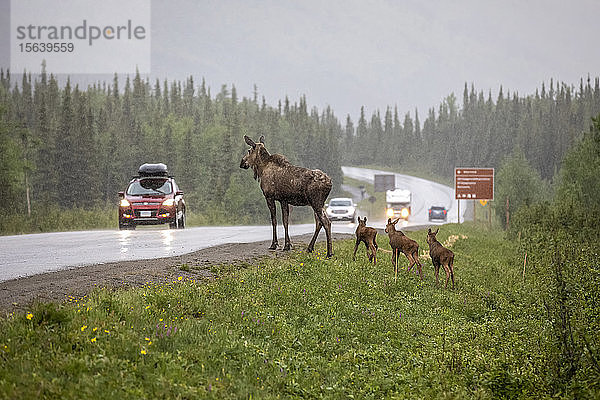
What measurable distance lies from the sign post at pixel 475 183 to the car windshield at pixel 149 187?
76.8 feet

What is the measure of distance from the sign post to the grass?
Answer: 28014 mm

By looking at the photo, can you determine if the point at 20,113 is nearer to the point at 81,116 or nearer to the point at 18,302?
the point at 81,116

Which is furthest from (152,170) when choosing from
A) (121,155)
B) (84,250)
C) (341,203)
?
(121,155)

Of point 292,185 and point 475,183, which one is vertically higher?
point 475,183

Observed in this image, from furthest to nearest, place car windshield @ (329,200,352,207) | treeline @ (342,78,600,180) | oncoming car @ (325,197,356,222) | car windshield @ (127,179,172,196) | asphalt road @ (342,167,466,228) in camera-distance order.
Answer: treeline @ (342,78,600,180) < asphalt road @ (342,167,466,228) < car windshield @ (329,200,352,207) < oncoming car @ (325,197,356,222) < car windshield @ (127,179,172,196)

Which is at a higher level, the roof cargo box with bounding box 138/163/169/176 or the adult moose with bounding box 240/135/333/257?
the roof cargo box with bounding box 138/163/169/176

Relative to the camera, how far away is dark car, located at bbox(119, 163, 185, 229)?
78.0 feet

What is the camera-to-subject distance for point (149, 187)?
24500 mm

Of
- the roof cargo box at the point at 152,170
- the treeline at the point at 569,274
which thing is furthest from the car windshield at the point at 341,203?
the roof cargo box at the point at 152,170

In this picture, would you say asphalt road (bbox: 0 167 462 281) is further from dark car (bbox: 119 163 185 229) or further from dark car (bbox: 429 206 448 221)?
dark car (bbox: 429 206 448 221)

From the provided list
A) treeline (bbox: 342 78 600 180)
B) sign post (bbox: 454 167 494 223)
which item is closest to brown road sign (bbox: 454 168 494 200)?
sign post (bbox: 454 167 494 223)

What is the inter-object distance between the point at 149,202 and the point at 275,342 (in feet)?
54.0

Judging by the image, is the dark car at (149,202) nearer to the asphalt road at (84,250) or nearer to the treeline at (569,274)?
the asphalt road at (84,250)

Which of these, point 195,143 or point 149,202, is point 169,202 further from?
point 195,143
